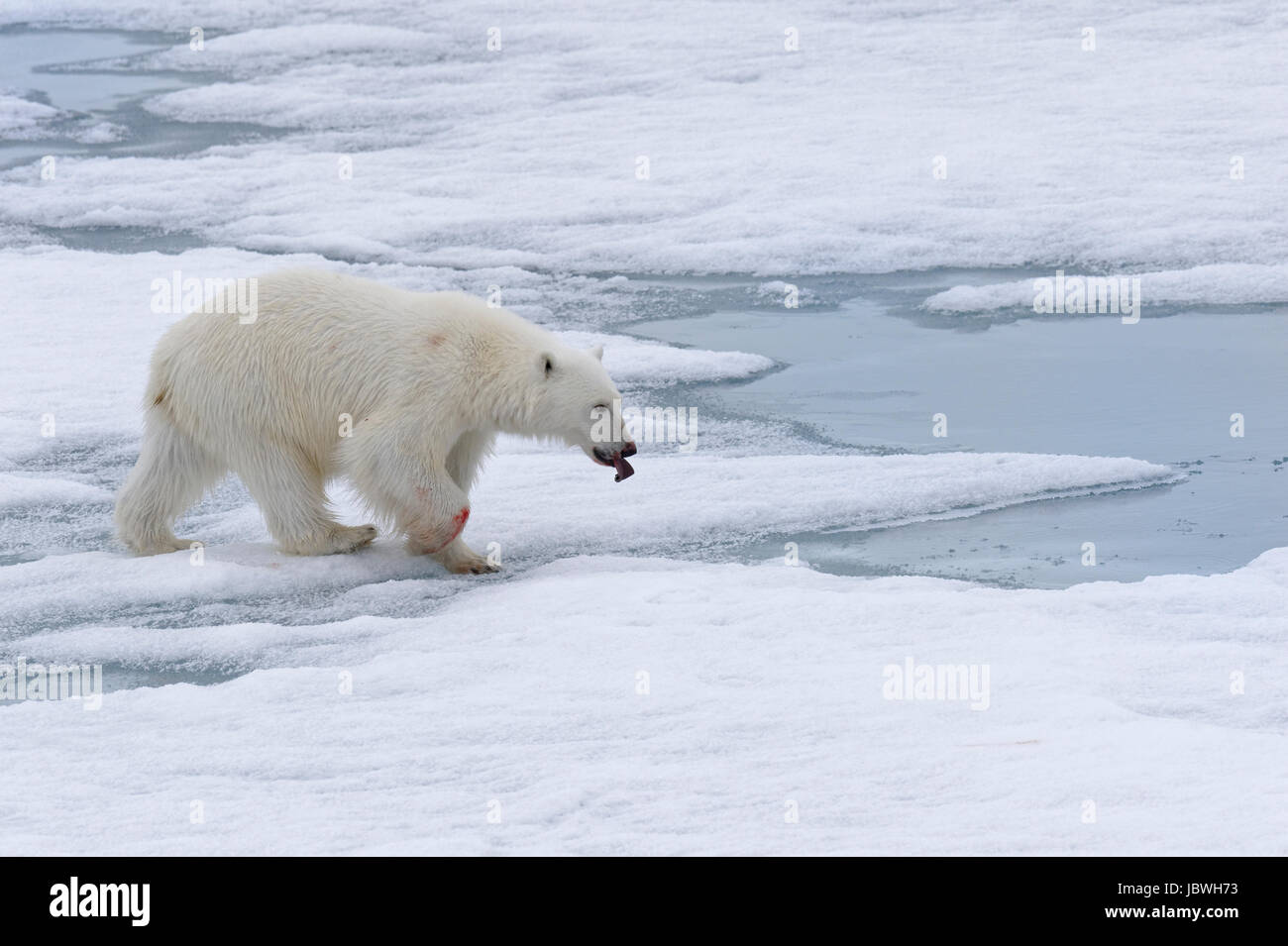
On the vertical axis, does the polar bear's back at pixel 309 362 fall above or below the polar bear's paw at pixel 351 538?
above

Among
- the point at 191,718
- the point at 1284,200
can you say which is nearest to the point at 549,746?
the point at 191,718

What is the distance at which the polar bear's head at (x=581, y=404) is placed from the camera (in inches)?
198

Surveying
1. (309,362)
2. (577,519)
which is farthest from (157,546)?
(577,519)

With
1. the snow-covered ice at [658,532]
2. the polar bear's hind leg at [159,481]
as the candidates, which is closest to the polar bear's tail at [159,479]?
the polar bear's hind leg at [159,481]

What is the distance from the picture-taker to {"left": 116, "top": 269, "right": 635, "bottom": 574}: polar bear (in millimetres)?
4992

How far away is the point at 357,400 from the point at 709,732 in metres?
1.90

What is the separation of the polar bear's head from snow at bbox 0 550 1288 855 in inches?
18.1

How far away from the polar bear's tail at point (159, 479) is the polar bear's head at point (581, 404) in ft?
3.84

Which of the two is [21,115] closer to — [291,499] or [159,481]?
A: [159,481]

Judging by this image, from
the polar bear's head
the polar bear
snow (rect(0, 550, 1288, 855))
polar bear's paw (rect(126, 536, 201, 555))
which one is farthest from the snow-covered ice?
the polar bear's head

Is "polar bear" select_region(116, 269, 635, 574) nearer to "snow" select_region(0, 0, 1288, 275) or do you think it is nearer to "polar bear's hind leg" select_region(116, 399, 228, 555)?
"polar bear's hind leg" select_region(116, 399, 228, 555)

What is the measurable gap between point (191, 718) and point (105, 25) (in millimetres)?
16112

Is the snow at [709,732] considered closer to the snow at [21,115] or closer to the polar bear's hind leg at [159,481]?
the polar bear's hind leg at [159,481]

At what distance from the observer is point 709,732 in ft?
12.3
